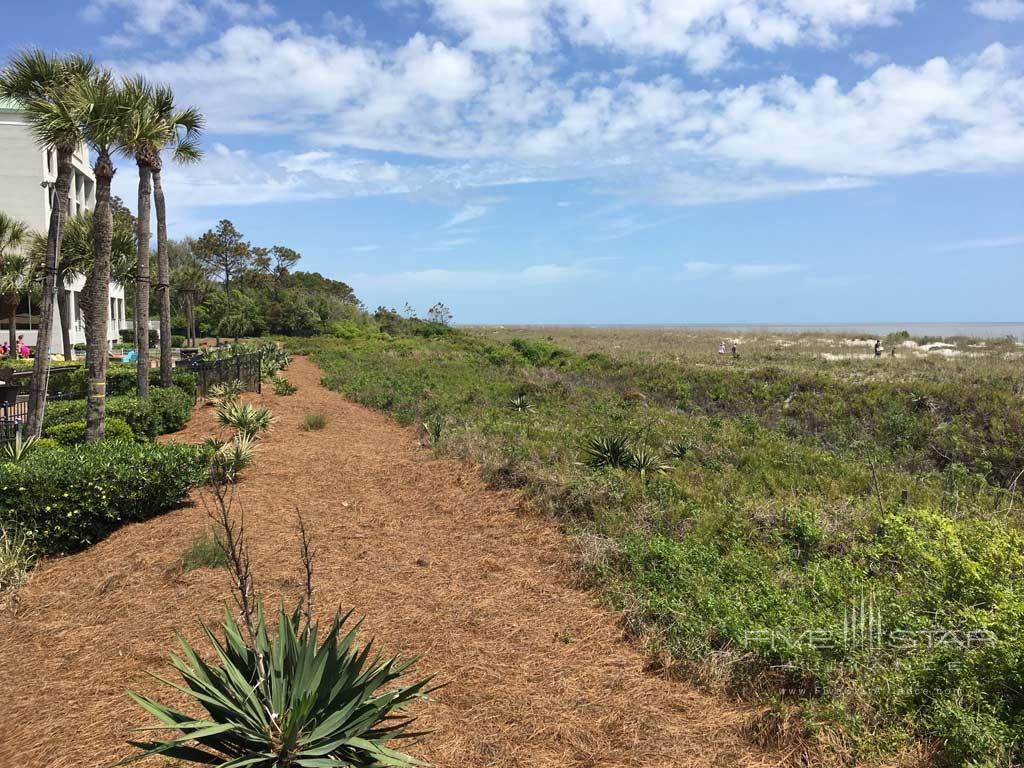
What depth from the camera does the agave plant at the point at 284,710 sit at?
2.90m

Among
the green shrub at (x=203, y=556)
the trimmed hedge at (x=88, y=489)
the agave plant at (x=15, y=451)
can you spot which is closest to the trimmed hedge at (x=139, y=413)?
the agave plant at (x=15, y=451)

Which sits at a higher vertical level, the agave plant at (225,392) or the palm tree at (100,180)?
the palm tree at (100,180)

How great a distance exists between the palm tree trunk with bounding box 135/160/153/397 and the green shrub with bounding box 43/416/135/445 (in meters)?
2.26

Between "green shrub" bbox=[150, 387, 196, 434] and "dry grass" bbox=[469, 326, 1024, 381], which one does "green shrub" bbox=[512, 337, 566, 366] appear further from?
"green shrub" bbox=[150, 387, 196, 434]

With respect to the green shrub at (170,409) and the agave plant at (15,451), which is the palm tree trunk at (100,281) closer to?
the agave plant at (15,451)

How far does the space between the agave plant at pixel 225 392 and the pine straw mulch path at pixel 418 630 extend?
20.4 ft

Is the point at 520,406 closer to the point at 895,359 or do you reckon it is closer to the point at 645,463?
the point at 645,463

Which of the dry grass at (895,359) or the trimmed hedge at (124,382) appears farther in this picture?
the dry grass at (895,359)

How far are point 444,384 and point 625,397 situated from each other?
615 cm

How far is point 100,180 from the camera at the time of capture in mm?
11055

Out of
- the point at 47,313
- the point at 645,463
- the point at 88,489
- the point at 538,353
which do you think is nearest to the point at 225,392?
the point at 47,313

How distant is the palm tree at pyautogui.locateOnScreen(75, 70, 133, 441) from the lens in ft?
33.0

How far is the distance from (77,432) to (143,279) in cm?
423

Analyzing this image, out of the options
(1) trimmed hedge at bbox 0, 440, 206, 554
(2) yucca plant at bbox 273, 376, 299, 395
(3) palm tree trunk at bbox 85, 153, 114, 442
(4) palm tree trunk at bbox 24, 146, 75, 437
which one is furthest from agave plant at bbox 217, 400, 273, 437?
(2) yucca plant at bbox 273, 376, 299, 395
